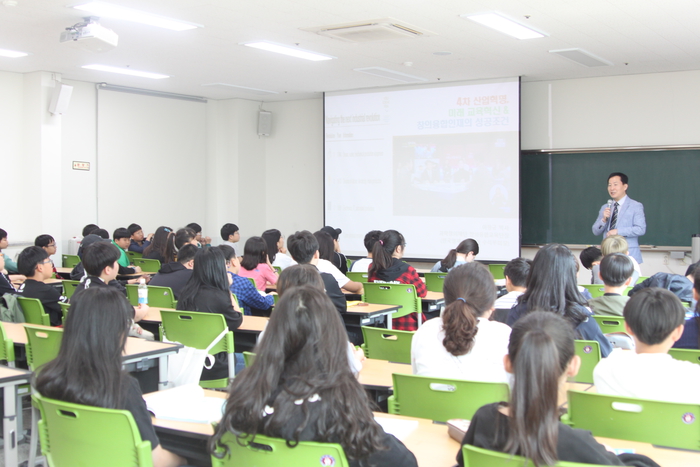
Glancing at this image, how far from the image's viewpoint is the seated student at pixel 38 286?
477cm

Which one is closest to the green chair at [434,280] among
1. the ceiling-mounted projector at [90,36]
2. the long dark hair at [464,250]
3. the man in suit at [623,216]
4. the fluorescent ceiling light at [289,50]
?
the long dark hair at [464,250]

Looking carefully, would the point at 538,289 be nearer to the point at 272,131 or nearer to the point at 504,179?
the point at 504,179

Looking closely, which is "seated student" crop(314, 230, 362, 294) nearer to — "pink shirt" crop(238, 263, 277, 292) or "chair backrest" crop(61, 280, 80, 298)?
"pink shirt" crop(238, 263, 277, 292)

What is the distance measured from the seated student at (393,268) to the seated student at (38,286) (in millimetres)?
2485

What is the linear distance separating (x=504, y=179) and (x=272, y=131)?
4492mm

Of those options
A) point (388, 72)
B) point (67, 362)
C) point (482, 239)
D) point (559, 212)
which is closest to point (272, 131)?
point (388, 72)

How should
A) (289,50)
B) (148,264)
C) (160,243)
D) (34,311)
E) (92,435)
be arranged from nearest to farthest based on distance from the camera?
(92,435) → (34,311) → (289,50) → (148,264) → (160,243)

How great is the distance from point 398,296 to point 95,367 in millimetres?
3526

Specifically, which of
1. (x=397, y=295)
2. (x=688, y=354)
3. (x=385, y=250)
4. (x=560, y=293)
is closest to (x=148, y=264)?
(x=385, y=250)

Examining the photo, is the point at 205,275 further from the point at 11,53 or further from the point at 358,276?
the point at 11,53

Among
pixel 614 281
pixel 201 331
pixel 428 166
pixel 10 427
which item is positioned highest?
pixel 428 166

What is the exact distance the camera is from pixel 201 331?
3.97 meters

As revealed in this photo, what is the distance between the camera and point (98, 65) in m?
8.56

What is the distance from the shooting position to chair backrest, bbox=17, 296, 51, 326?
4.56m
